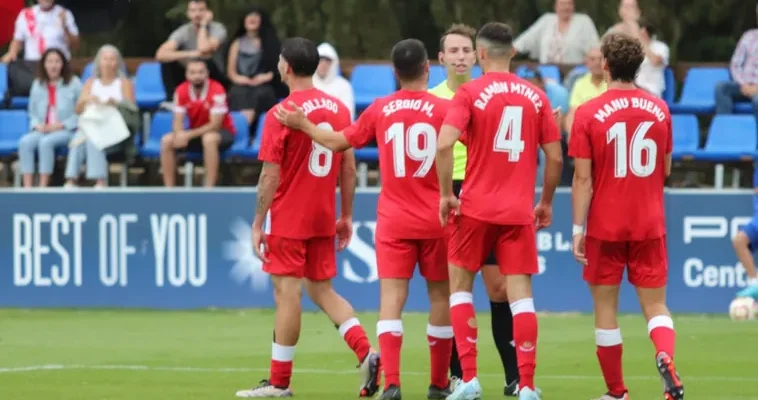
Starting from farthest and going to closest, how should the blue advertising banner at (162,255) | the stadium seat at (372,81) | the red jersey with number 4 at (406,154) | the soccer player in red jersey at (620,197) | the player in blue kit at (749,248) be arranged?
the stadium seat at (372,81) < the blue advertising banner at (162,255) < the player in blue kit at (749,248) < the red jersey with number 4 at (406,154) < the soccer player in red jersey at (620,197)

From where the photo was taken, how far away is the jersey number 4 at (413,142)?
10.0 metres

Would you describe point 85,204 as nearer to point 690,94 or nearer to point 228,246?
point 228,246

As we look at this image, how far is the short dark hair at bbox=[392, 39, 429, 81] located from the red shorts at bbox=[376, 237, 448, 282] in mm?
980

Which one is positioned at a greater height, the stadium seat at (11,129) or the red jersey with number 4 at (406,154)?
the red jersey with number 4 at (406,154)

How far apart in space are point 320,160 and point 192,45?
972 cm

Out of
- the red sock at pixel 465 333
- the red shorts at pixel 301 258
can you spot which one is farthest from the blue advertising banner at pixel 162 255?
the red sock at pixel 465 333

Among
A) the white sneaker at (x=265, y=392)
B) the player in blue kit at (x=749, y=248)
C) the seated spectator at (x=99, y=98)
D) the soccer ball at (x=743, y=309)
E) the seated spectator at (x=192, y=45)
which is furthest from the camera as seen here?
the seated spectator at (x=192, y=45)

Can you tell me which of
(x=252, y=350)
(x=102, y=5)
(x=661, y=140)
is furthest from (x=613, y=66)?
(x=102, y=5)

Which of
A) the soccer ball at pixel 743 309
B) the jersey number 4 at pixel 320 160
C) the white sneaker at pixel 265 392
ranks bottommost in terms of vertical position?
the soccer ball at pixel 743 309

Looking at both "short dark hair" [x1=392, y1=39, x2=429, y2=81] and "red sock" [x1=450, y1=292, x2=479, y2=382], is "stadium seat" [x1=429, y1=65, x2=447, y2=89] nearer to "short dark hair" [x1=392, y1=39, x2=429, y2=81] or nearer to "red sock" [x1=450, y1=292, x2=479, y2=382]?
"short dark hair" [x1=392, y1=39, x2=429, y2=81]

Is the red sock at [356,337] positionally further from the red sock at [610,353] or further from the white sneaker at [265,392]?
the red sock at [610,353]

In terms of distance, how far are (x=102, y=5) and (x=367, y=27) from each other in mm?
3788

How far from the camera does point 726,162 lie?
1938cm

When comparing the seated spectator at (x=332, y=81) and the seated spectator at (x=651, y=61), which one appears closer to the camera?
the seated spectator at (x=332, y=81)
